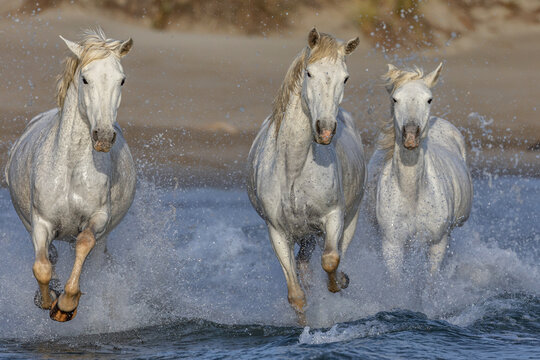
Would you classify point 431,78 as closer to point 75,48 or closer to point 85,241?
point 75,48

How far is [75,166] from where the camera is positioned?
6.73 metres

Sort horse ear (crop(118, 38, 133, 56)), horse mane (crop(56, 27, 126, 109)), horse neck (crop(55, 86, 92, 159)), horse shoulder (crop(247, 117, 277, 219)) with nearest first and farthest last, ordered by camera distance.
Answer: horse mane (crop(56, 27, 126, 109))
horse ear (crop(118, 38, 133, 56))
horse neck (crop(55, 86, 92, 159))
horse shoulder (crop(247, 117, 277, 219))

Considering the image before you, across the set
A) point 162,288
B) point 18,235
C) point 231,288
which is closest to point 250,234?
point 18,235

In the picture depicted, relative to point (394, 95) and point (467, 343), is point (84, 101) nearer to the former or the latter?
point (394, 95)

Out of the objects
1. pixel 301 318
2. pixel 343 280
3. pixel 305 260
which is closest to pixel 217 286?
pixel 305 260

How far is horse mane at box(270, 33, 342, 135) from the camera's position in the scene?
6570mm

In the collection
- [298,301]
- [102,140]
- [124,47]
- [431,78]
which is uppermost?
[431,78]

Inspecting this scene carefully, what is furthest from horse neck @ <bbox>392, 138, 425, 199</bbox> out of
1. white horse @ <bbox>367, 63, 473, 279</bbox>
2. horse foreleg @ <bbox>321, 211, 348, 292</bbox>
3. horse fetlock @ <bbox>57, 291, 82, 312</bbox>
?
horse fetlock @ <bbox>57, 291, 82, 312</bbox>

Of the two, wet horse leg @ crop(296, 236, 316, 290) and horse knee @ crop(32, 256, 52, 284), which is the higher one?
wet horse leg @ crop(296, 236, 316, 290)

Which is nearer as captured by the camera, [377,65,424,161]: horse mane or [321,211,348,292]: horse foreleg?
[321,211,348,292]: horse foreleg

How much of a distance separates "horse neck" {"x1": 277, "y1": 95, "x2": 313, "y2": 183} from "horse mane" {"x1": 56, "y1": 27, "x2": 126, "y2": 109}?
133cm

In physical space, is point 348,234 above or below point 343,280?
above

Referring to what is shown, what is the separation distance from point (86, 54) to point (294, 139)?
5.29 ft

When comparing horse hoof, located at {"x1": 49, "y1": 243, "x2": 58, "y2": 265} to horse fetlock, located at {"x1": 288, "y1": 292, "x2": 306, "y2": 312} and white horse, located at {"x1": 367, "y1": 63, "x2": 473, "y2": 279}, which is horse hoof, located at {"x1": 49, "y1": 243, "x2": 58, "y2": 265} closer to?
horse fetlock, located at {"x1": 288, "y1": 292, "x2": 306, "y2": 312}
